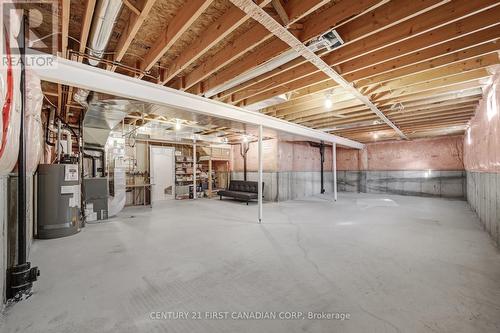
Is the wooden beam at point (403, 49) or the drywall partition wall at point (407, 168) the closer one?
the wooden beam at point (403, 49)

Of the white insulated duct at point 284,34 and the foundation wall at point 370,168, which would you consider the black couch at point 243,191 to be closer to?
the foundation wall at point 370,168

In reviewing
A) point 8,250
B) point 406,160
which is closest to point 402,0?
point 8,250

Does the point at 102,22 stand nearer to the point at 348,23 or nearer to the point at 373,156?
the point at 348,23

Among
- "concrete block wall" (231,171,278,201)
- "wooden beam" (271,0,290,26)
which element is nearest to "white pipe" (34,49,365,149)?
"wooden beam" (271,0,290,26)

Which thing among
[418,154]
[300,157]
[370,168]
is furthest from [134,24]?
[370,168]

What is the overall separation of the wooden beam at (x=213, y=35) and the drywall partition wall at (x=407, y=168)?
9224mm

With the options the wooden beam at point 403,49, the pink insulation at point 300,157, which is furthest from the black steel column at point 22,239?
the pink insulation at point 300,157

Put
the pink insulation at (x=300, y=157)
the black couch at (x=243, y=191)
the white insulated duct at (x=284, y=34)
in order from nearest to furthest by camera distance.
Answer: the white insulated duct at (x=284, y=34) < the black couch at (x=243, y=191) < the pink insulation at (x=300, y=157)

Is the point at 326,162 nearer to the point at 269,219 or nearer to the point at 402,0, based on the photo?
the point at 269,219

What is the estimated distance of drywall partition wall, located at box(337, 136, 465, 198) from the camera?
773 centimetres

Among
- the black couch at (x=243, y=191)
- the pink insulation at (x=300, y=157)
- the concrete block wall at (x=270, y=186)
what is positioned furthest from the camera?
the pink insulation at (x=300, y=157)

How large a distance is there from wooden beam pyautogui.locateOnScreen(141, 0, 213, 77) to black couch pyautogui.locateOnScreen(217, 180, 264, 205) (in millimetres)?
4846

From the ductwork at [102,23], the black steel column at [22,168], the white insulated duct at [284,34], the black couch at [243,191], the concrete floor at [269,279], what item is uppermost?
the white insulated duct at [284,34]

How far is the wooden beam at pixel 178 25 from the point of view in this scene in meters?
1.71
